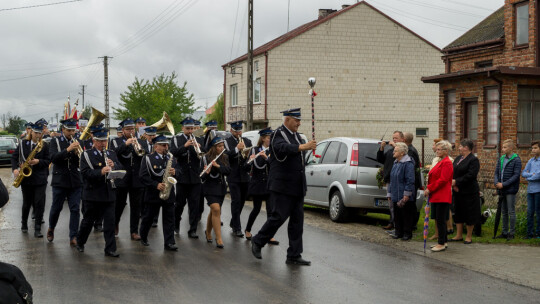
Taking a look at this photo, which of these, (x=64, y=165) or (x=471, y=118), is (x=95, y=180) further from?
(x=471, y=118)

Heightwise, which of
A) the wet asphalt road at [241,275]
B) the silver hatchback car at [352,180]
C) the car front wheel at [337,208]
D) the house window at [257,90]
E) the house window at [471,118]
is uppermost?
the house window at [257,90]

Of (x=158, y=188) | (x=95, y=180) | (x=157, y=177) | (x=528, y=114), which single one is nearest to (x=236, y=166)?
(x=157, y=177)

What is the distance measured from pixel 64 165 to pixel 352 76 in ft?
101

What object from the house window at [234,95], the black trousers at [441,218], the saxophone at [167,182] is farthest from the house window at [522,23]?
the house window at [234,95]

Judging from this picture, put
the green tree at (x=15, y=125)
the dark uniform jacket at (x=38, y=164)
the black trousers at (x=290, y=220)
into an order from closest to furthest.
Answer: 1. the black trousers at (x=290, y=220)
2. the dark uniform jacket at (x=38, y=164)
3. the green tree at (x=15, y=125)

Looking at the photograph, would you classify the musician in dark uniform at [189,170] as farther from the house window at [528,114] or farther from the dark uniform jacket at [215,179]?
the house window at [528,114]

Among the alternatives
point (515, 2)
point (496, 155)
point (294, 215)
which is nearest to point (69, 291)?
point (294, 215)

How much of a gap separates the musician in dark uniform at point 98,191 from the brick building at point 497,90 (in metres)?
11.0

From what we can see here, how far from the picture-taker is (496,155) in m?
19.0

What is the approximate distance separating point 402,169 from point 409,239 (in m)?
1.22

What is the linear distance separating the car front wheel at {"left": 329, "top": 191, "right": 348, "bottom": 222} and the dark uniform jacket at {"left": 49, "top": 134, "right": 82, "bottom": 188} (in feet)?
16.9

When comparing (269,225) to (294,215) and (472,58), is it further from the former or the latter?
(472,58)

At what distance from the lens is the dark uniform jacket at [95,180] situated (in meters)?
9.16

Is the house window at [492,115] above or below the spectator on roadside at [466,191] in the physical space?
above
